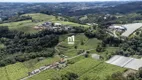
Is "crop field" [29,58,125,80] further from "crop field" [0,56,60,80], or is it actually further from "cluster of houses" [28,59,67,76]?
"crop field" [0,56,60,80]

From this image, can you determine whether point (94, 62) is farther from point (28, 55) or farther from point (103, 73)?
point (28, 55)

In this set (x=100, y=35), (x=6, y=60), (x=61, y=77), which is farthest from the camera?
(x=100, y=35)

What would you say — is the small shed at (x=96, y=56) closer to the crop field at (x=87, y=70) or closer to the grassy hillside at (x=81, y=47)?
the grassy hillside at (x=81, y=47)

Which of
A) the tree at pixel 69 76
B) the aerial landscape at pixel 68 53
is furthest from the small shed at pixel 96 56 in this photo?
the tree at pixel 69 76

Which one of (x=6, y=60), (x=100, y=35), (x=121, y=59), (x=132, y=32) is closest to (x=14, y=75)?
(x=6, y=60)

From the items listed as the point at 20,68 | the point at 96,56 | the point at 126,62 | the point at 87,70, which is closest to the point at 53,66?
the point at 20,68

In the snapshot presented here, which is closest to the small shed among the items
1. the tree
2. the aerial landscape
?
the aerial landscape
